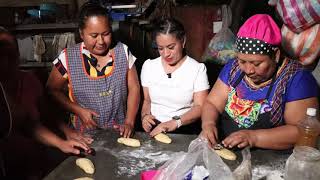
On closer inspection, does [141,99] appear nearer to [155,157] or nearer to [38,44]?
[155,157]

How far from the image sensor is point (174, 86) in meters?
2.47

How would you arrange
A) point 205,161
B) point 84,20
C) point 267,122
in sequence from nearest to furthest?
point 205,161, point 267,122, point 84,20

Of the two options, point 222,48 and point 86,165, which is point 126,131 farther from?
point 222,48

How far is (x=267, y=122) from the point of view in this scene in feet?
6.32

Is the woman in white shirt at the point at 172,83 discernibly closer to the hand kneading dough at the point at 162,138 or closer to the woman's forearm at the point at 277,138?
the hand kneading dough at the point at 162,138

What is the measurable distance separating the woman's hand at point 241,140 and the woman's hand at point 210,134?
0.11 meters

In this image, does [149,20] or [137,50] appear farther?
[149,20]

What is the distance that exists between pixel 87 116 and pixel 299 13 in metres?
1.73

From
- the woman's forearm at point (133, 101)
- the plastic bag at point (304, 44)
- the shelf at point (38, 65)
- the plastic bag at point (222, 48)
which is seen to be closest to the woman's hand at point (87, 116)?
the woman's forearm at point (133, 101)

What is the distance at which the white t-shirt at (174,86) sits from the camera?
2.45 meters

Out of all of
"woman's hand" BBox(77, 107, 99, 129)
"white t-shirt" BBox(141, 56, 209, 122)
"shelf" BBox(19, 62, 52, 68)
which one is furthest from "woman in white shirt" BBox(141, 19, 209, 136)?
"shelf" BBox(19, 62, 52, 68)

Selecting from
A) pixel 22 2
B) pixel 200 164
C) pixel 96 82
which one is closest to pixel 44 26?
pixel 22 2

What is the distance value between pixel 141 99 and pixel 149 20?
1627 mm

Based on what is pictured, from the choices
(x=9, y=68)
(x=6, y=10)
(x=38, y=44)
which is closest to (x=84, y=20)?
(x=9, y=68)
